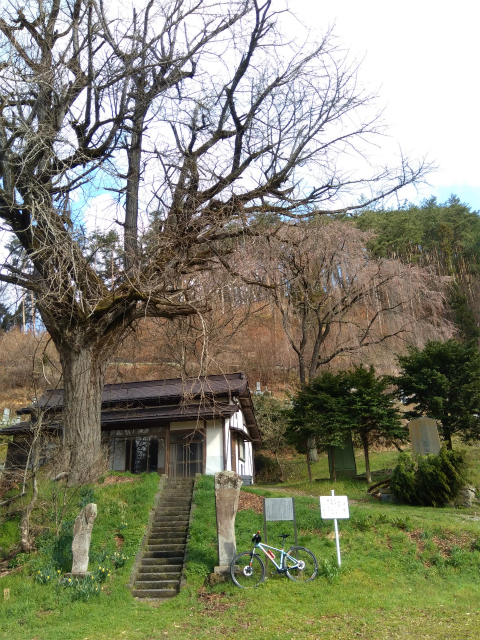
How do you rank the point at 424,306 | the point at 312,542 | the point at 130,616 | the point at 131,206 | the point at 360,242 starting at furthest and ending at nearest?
the point at 424,306
the point at 360,242
the point at 131,206
the point at 312,542
the point at 130,616

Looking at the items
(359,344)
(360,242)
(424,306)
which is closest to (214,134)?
(360,242)

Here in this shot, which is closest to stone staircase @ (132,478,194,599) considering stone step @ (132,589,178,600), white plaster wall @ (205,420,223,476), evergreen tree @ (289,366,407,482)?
stone step @ (132,589,178,600)

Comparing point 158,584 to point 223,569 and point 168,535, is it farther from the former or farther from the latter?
point 168,535

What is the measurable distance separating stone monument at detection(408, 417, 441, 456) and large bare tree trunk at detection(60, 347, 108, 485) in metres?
10.7

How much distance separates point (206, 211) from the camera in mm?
11891

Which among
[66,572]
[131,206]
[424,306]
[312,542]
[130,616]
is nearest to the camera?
[130,616]

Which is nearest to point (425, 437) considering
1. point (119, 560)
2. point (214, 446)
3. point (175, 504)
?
point (214, 446)

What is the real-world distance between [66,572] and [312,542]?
5.28 metres

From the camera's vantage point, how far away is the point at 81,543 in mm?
10078

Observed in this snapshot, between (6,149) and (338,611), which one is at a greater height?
(6,149)

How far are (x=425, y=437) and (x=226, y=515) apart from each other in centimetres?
967

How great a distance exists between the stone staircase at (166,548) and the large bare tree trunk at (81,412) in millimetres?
2234

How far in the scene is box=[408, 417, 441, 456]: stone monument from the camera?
16969 millimetres

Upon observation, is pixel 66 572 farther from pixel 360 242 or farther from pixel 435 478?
pixel 360 242
